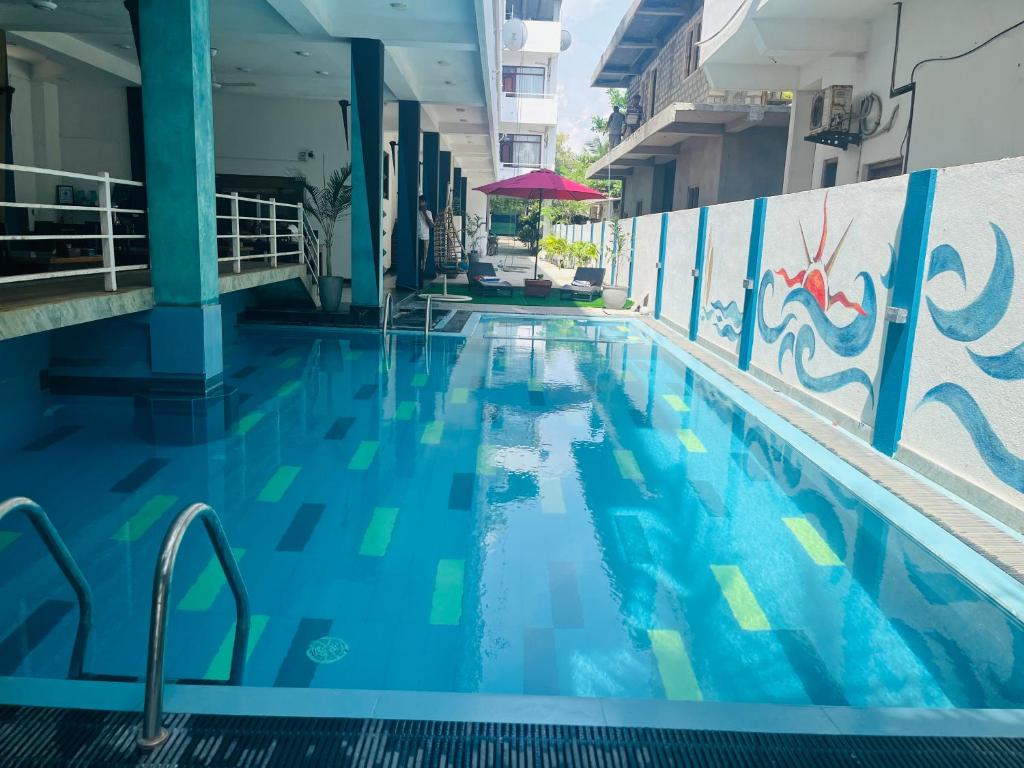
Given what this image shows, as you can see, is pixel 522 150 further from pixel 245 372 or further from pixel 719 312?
pixel 245 372

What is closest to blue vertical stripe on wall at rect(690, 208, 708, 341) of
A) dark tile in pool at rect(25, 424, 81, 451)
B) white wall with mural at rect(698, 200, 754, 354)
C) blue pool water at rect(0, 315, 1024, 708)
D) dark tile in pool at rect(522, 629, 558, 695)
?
white wall with mural at rect(698, 200, 754, 354)

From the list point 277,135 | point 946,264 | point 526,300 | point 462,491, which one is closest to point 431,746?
point 462,491

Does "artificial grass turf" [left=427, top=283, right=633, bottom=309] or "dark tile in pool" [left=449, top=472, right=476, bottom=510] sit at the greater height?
"artificial grass turf" [left=427, top=283, right=633, bottom=309]

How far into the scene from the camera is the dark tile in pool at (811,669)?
275 centimetres

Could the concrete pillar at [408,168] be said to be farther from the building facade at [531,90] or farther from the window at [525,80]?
the window at [525,80]

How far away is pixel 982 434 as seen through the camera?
4.41 m

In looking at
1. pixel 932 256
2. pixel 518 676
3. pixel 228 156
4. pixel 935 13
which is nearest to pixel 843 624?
pixel 518 676

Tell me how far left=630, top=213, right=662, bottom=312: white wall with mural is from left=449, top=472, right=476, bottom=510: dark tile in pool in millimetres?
9254

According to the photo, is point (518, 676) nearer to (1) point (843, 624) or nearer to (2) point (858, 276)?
(1) point (843, 624)

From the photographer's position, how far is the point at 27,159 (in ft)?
39.8

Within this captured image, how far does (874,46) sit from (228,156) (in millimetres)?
11516

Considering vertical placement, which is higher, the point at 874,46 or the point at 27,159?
the point at 874,46

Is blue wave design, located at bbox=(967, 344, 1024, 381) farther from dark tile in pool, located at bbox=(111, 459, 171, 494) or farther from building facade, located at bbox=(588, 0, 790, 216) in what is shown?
building facade, located at bbox=(588, 0, 790, 216)

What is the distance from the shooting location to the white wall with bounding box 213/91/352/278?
1491cm
